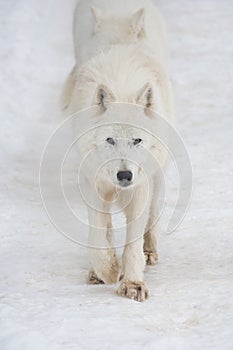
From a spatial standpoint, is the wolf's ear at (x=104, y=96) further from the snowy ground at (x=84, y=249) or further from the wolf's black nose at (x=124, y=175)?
the snowy ground at (x=84, y=249)

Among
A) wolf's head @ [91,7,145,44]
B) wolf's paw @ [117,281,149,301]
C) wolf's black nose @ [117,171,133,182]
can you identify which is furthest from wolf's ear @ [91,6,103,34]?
wolf's paw @ [117,281,149,301]

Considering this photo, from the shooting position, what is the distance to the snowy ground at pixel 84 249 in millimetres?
4512

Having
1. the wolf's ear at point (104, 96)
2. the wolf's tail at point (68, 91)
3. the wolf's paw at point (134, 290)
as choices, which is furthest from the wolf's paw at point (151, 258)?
the wolf's tail at point (68, 91)

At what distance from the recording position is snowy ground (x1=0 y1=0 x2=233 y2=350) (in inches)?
178

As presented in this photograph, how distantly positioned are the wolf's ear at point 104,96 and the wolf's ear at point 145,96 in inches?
7.0

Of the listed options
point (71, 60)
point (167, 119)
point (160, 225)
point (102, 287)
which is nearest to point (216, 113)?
point (71, 60)

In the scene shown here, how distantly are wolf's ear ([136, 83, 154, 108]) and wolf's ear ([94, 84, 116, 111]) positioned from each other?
0.18 meters

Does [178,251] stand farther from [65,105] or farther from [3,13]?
[3,13]

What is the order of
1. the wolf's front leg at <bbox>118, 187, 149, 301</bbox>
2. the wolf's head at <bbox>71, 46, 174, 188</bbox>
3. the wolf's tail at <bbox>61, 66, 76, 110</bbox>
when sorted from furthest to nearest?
the wolf's tail at <bbox>61, 66, 76, 110</bbox> < the wolf's front leg at <bbox>118, 187, 149, 301</bbox> < the wolf's head at <bbox>71, 46, 174, 188</bbox>

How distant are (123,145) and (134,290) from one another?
3.15 feet

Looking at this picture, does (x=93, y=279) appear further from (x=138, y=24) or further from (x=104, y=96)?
(x=138, y=24)

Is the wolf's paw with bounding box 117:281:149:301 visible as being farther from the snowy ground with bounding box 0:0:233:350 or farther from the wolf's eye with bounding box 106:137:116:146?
the wolf's eye with bounding box 106:137:116:146

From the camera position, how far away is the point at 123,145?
5109 mm

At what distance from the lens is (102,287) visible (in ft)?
17.9
